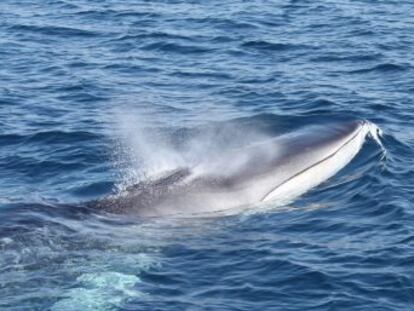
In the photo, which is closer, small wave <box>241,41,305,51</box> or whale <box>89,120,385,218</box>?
whale <box>89,120,385,218</box>

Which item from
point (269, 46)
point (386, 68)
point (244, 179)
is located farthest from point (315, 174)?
point (269, 46)

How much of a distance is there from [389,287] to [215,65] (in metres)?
22.5

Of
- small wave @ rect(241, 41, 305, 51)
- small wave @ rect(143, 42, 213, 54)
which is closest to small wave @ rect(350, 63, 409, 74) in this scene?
small wave @ rect(241, 41, 305, 51)

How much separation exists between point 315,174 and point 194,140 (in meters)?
6.23

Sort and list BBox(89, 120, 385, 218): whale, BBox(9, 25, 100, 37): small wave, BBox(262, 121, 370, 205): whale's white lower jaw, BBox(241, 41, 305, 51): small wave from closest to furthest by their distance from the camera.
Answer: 1. BBox(89, 120, 385, 218): whale
2. BBox(262, 121, 370, 205): whale's white lower jaw
3. BBox(241, 41, 305, 51): small wave
4. BBox(9, 25, 100, 37): small wave

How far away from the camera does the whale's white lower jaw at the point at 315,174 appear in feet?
80.6

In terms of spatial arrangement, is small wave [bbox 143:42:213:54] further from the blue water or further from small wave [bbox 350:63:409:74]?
small wave [bbox 350:63:409:74]

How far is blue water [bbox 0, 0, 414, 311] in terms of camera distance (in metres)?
20.1

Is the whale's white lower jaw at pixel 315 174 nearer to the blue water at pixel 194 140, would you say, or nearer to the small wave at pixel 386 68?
the blue water at pixel 194 140

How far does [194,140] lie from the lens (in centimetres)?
3031

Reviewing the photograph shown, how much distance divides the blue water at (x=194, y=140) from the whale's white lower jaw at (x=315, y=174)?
0.30 metres

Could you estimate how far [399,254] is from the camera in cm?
2155

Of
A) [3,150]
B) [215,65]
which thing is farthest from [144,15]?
[3,150]

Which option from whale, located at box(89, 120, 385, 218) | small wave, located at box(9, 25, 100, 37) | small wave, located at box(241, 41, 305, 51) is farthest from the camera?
small wave, located at box(9, 25, 100, 37)
